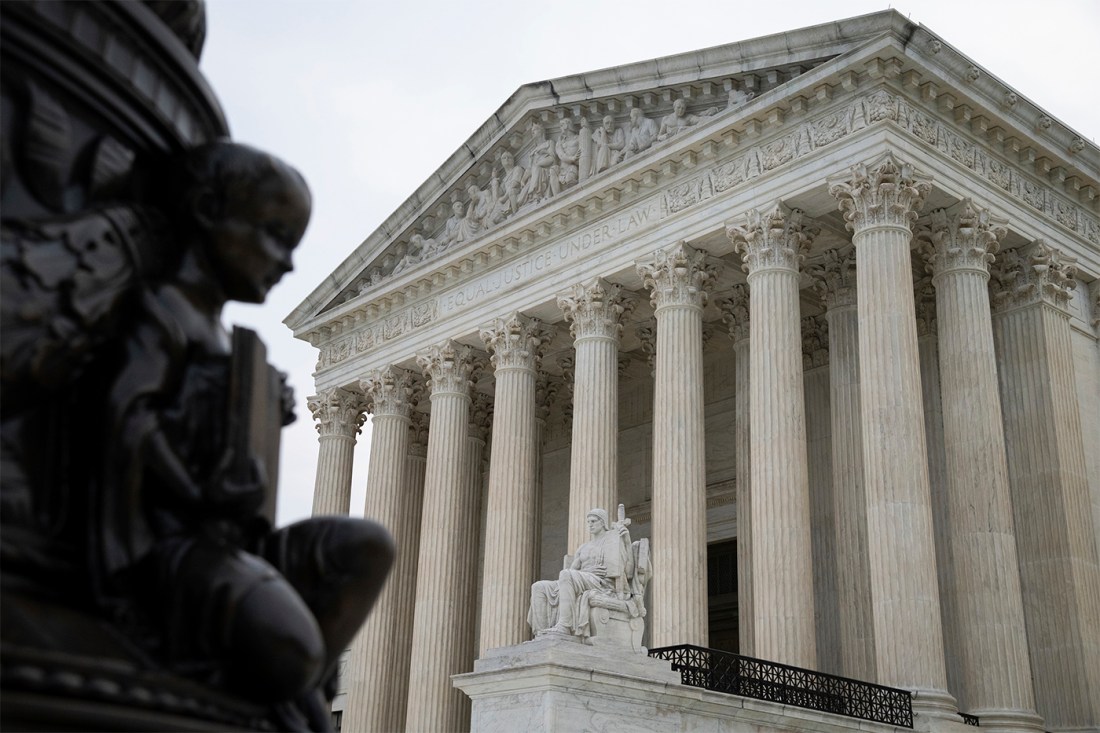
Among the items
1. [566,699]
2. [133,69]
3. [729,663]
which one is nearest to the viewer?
[133,69]

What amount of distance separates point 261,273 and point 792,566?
18466 millimetres

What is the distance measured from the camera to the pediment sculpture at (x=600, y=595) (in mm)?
16922

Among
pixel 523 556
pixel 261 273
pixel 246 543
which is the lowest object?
pixel 246 543

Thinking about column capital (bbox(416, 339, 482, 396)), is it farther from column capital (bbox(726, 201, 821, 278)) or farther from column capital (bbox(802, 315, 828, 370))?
column capital (bbox(726, 201, 821, 278))

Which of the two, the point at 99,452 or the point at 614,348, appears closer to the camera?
the point at 99,452

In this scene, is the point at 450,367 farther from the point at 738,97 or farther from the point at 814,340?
the point at 738,97

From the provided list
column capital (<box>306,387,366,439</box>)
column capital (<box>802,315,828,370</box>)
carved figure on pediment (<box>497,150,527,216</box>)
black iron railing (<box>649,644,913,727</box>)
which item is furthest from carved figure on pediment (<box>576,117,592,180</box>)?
black iron railing (<box>649,644,913,727</box>)

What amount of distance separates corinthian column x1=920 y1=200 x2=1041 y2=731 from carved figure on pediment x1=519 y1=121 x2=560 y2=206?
29.4 feet

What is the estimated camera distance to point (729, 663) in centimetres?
1878

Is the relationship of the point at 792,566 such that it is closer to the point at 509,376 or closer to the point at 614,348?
the point at 614,348

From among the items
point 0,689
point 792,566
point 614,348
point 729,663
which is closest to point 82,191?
point 0,689

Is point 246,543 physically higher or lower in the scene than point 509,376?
lower

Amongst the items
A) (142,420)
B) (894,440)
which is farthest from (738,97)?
(142,420)

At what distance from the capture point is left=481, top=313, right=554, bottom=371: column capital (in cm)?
2811
